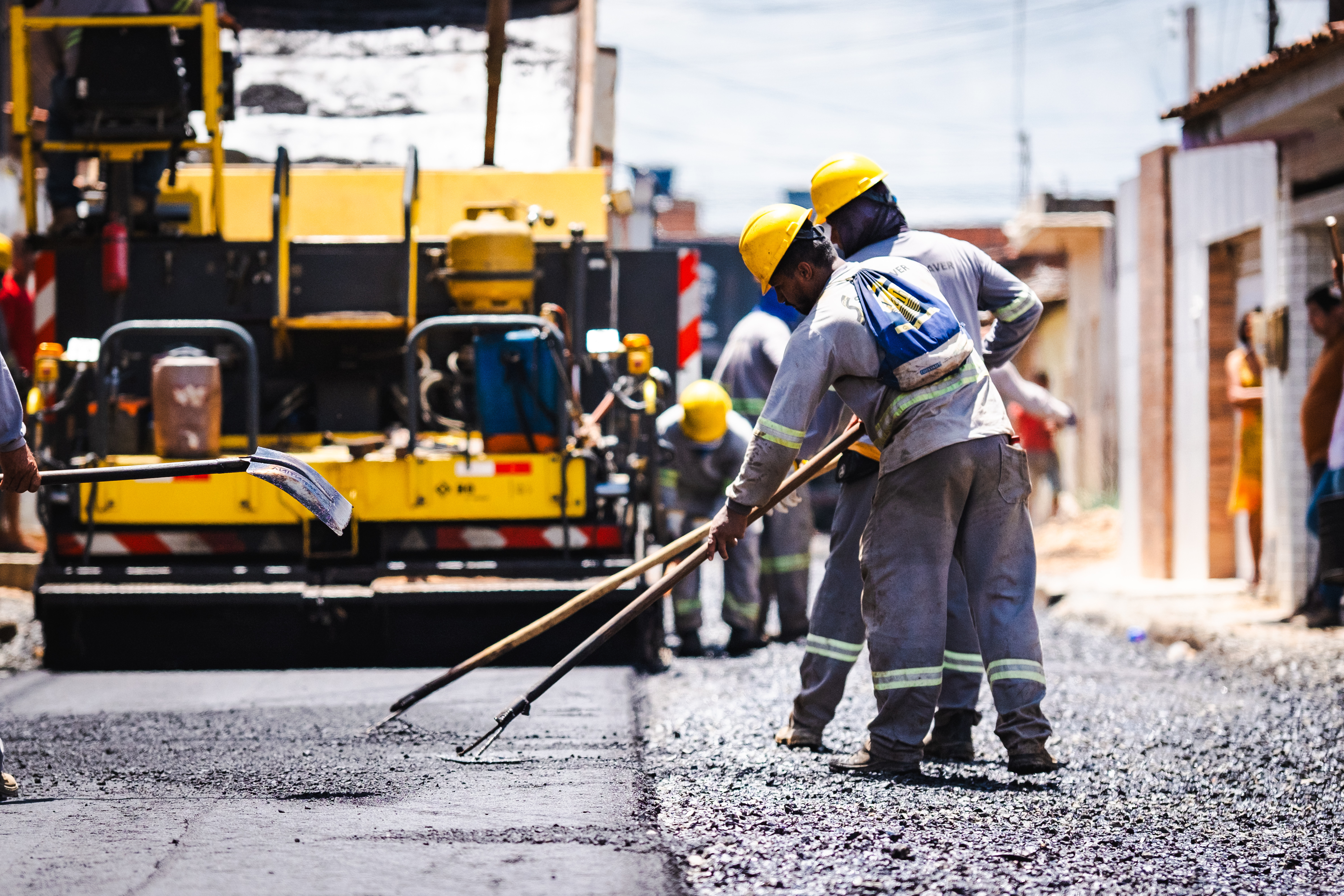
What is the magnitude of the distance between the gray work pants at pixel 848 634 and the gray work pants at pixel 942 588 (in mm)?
275

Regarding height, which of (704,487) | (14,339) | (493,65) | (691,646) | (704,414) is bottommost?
(691,646)

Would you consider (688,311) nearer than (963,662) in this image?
No

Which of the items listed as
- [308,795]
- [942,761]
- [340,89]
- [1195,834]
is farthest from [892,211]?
[340,89]

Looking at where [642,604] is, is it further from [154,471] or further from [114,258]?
[114,258]

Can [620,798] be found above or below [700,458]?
below

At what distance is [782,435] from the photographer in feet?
15.1

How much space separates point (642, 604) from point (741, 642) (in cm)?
306

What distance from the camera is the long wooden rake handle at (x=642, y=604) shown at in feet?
16.2

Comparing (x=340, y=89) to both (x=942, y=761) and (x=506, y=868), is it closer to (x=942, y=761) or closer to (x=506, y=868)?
(x=942, y=761)

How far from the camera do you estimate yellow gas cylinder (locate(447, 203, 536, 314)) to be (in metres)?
7.45

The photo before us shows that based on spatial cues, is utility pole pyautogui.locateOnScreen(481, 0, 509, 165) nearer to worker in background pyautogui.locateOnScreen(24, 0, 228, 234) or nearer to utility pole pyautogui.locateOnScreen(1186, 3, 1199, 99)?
worker in background pyautogui.locateOnScreen(24, 0, 228, 234)

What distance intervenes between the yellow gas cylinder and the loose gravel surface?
1911mm

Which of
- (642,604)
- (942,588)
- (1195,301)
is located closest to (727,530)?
(642,604)

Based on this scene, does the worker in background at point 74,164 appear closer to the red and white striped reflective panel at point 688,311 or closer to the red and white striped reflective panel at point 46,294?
the red and white striped reflective panel at point 46,294
